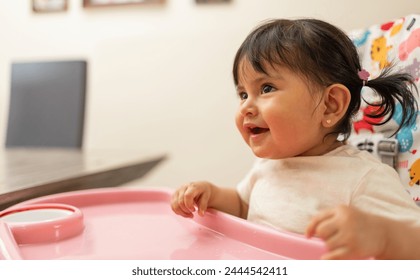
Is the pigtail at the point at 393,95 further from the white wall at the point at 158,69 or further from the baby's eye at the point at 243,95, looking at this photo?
the white wall at the point at 158,69

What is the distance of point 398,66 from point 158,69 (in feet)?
3.81

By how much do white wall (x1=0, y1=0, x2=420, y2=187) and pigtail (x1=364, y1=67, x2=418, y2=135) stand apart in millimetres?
539

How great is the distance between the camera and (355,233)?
0.38 metres

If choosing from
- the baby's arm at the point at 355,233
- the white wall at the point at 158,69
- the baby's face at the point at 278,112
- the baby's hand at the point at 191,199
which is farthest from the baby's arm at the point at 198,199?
the white wall at the point at 158,69

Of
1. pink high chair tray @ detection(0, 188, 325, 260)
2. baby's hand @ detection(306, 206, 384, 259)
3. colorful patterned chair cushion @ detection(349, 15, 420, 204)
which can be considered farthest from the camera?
colorful patterned chair cushion @ detection(349, 15, 420, 204)

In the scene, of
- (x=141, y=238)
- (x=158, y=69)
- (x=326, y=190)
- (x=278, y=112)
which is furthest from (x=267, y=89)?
(x=158, y=69)

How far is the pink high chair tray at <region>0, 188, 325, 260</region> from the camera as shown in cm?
53

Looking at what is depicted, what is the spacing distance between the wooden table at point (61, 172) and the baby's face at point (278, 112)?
439mm

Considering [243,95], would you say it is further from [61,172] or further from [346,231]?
[61,172]

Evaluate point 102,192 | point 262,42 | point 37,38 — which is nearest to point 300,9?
point 262,42

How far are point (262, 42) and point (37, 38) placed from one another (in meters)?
1.72

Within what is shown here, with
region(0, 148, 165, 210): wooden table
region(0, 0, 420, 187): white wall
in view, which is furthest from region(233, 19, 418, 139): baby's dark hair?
region(0, 0, 420, 187): white wall

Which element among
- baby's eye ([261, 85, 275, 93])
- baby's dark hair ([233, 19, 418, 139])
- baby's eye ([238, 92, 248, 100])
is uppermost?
baby's dark hair ([233, 19, 418, 139])

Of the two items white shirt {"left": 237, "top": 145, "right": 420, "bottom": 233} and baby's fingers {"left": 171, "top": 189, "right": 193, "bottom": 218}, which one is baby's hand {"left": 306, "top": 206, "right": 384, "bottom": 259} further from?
baby's fingers {"left": 171, "top": 189, "right": 193, "bottom": 218}
